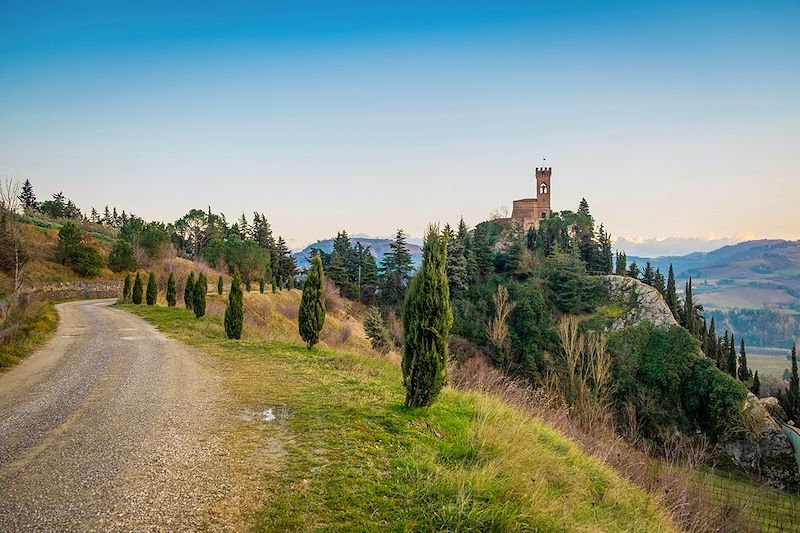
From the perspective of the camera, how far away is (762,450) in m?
32.3

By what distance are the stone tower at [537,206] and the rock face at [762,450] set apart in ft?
134

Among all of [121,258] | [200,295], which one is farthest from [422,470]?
[121,258]

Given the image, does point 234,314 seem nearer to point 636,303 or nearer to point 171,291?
point 171,291

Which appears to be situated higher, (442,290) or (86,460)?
(442,290)

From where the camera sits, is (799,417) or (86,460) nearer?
(86,460)

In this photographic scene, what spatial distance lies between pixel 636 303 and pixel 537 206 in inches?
1203

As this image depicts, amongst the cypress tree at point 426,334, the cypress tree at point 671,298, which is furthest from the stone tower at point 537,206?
the cypress tree at point 426,334

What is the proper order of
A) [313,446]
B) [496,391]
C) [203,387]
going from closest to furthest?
1. [313,446]
2. [203,387]
3. [496,391]

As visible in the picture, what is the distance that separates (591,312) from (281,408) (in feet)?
153

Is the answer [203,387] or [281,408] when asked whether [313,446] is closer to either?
[281,408]

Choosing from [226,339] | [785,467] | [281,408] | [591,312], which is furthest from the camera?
[591,312]

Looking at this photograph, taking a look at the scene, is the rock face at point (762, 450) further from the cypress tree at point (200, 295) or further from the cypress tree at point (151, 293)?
the cypress tree at point (151, 293)

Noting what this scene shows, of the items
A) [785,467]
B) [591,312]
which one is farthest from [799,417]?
[591,312]

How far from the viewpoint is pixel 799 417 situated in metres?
41.0
